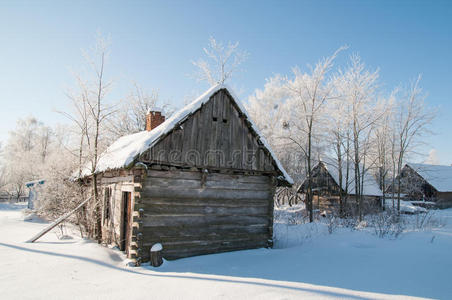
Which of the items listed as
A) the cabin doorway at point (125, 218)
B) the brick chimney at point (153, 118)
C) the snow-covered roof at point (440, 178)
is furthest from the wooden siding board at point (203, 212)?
the snow-covered roof at point (440, 178)

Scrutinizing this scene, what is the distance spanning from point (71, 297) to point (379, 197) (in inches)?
1108

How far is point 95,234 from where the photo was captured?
11.9 m

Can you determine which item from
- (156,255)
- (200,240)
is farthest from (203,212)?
(156,255)

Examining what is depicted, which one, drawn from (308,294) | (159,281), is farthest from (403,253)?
(159,281)

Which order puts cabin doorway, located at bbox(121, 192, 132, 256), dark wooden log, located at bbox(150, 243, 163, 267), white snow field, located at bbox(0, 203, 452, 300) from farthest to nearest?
cabin doorway, located at bbox(121, 192, 132, 256)
dark wooden log, located at bbox(150, 243, 163, 267)
white snow field, located at bbox(0, 203, 452, 300)

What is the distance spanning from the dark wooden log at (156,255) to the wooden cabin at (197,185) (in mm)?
402

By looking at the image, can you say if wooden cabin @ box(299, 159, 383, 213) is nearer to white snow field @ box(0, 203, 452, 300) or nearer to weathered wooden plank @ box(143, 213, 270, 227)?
white snow field @ box(0, 203, 452, 300)

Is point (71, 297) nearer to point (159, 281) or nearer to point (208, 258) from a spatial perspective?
point (159, 281)

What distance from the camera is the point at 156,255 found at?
7855 mm

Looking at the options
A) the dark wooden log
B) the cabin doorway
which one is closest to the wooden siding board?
the dark wooden log

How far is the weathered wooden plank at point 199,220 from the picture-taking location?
27.7ft

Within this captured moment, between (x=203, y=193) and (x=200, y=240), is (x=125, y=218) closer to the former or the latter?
(x=200, y=240)

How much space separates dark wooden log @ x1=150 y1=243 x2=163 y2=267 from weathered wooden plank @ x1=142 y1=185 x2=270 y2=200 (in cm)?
149

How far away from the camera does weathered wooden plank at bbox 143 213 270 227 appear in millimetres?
8445
